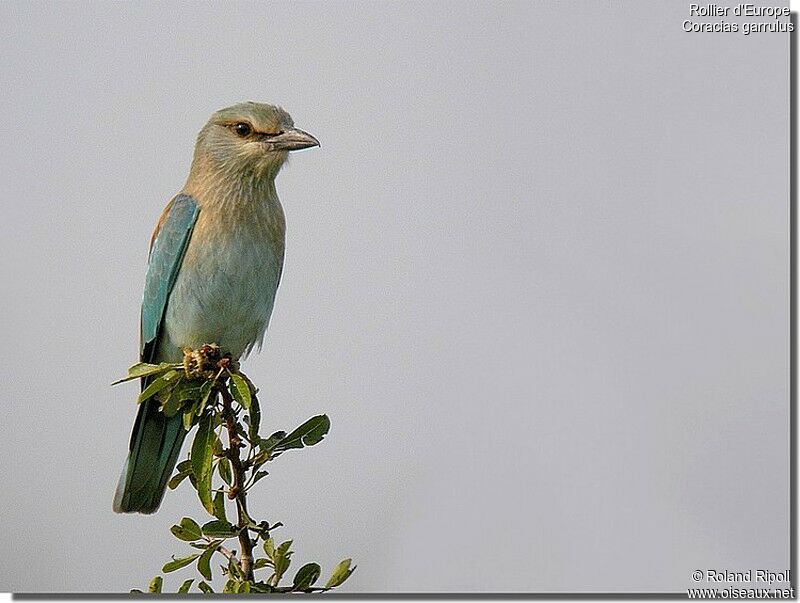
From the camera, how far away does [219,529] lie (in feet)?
4.68

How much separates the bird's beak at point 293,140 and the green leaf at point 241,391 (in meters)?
0.46

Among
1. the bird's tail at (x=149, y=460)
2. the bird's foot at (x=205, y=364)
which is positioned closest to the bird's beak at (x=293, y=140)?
the bird's foot at (x=205, y=364)

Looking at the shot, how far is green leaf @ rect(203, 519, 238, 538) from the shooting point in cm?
143

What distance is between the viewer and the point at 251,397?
4.75 feet

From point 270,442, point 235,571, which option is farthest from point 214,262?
point 235,571

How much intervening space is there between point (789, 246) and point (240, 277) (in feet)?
3.48

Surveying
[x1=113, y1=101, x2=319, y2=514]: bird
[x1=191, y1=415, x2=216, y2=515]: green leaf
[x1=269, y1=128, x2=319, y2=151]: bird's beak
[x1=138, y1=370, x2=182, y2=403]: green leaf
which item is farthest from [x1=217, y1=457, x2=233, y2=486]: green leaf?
[x1=269, y1=128, x2=319, y2=151]: bird's beak

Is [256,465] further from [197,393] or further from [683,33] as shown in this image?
[683,33]

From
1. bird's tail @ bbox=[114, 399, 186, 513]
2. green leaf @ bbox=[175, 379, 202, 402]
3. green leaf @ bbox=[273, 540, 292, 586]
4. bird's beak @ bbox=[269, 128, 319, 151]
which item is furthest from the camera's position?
bird's tail @ bbox=[114, 399, 186, 513]

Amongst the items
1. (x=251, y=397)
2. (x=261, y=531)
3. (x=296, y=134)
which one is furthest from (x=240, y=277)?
(x=261, y=531)

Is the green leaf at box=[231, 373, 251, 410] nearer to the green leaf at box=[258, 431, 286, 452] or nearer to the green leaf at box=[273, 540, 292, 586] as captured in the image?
the green leaf at box=[258, 431, 286, 452]

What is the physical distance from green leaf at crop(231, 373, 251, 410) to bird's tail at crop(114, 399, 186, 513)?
1.40 feet

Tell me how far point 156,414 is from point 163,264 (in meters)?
0.27

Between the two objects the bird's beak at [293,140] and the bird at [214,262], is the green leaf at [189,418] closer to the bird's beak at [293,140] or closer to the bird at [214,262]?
the bird at [214,262]
